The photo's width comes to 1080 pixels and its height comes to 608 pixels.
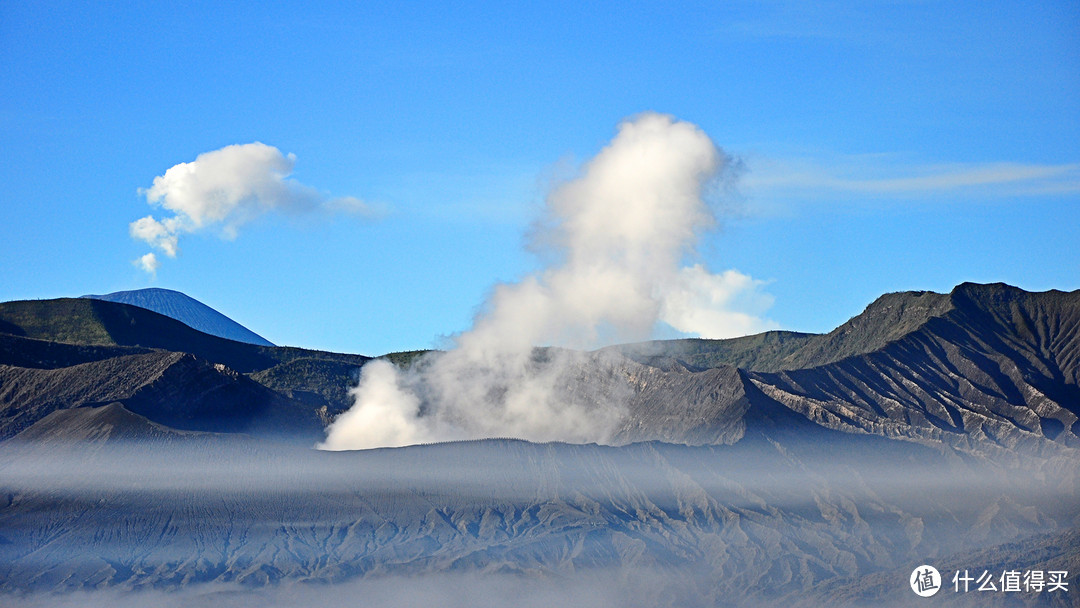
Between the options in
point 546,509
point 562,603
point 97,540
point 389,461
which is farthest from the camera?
→ point 389,461

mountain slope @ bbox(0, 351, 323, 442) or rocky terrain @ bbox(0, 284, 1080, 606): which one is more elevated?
mountain slope @ bbox(0, 351, 323, 442)

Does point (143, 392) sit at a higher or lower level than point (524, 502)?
higher

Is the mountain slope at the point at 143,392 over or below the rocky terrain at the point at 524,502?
over

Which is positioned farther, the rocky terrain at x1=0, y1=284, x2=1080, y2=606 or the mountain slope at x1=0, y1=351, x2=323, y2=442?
the mountain slope at x1=0, y1=351, x2=323, y2=442

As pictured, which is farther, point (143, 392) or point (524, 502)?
point (143, 392)

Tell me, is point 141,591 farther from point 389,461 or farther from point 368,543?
point 389,461

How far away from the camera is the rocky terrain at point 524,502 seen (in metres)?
140

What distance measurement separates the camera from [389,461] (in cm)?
18588

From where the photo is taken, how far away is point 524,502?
176 meters

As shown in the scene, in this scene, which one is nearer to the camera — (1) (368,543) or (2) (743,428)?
(1) (368,543)

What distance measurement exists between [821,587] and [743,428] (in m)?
61.1

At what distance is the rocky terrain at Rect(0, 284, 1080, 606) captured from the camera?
→ 139625 millimetres

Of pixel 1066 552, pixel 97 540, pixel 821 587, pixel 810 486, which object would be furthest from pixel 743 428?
pixel 97 540

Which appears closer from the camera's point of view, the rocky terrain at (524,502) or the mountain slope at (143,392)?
the rocky terrain at (524,502)
